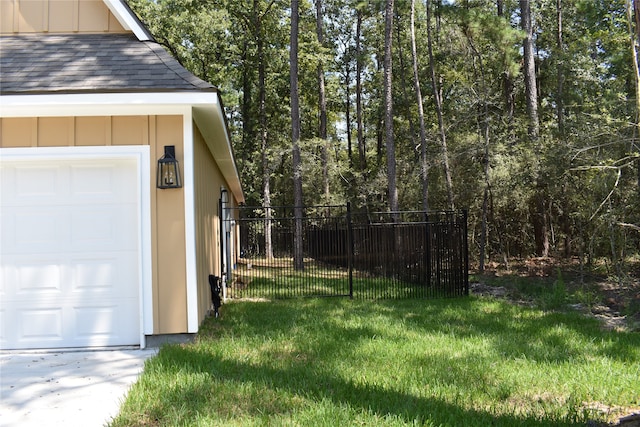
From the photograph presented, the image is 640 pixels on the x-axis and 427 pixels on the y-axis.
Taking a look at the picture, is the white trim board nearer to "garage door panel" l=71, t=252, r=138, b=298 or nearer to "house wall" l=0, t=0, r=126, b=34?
"garage door panel" l=71, t=252, r=138, b=298

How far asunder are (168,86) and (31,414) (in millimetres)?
3367

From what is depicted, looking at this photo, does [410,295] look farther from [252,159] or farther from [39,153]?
[252,159]

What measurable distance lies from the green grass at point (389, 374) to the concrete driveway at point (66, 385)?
25 cm

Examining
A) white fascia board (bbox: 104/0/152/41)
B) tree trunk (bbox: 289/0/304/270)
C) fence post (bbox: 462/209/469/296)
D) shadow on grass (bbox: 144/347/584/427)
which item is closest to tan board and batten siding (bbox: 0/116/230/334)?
shadow on grass (bbox: 144/347/584/427)

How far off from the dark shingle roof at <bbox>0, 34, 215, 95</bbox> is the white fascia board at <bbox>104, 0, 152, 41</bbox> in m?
0.10

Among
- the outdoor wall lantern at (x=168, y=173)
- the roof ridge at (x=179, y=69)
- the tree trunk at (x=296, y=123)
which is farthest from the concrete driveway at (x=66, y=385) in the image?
the tree trunk at (x=296, y=123)

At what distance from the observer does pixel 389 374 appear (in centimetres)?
427

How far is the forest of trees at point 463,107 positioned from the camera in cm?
1061

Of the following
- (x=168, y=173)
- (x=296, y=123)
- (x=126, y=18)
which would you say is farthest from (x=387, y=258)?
(x=296, y=123)

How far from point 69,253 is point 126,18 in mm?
3095

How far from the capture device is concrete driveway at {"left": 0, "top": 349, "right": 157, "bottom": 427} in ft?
11.4

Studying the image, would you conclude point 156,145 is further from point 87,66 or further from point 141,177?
point 87,66

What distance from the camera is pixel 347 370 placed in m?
4.40

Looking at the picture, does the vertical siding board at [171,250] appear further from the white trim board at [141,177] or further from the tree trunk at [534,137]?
the tree trunk at [534,137]
